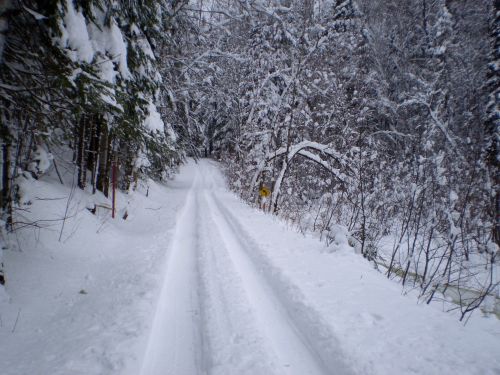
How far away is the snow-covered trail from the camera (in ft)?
7.66

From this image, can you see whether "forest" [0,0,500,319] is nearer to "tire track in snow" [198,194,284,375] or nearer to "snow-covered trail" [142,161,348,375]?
"snow-covered trail" [142,161,348,375]

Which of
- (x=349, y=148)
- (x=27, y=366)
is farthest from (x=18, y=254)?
(x=349, y=148)

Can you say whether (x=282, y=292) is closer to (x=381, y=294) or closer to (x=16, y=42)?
(x=381, y=294)

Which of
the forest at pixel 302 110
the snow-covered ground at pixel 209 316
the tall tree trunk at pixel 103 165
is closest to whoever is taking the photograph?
the snow-covered ground at pixel 209 316

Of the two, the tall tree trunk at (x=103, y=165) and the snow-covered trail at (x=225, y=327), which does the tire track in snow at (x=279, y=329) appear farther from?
the tall tree trunk at (x=103, y=165)

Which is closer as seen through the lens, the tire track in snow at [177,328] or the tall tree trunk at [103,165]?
the tire track in snow at [177,328]

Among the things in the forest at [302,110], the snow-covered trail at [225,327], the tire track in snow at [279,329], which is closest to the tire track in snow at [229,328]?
the snow-covered trail at [225,327]

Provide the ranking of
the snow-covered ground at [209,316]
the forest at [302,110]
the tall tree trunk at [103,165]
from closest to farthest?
the snow-covered ground at [209,316] → the forest at [302,110] → the tall tree trunk at [103,165]

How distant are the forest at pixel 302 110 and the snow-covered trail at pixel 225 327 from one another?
7.57 feet

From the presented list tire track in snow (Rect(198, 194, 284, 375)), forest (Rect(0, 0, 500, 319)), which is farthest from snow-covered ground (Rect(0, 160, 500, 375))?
forest (Rect(0, 0, 500, 319))

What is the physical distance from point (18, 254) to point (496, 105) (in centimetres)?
1329

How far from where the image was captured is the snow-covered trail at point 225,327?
233cm

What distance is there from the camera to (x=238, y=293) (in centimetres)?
358

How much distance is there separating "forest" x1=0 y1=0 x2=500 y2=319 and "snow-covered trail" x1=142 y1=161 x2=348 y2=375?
231cm
